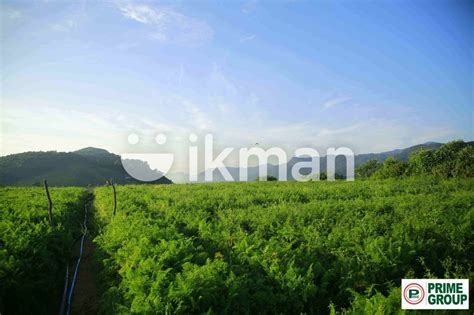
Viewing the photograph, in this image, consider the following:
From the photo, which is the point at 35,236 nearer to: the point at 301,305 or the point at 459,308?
the point at 301,305

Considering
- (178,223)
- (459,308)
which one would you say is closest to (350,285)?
(459,308)

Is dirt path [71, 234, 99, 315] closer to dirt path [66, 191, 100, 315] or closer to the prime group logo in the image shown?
dirt path [66, 191, 100, 315]

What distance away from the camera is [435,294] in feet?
23.6

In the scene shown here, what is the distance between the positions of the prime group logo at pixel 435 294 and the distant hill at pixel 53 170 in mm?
113140

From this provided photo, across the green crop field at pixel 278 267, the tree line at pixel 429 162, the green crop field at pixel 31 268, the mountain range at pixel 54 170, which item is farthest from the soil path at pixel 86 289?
the mountain range at pixel 54 170

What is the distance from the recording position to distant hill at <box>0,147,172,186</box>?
11396 cm

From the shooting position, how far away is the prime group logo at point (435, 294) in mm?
6516

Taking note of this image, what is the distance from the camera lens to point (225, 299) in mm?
6539

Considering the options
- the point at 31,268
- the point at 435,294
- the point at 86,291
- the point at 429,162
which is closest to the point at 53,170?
the point at 429,162

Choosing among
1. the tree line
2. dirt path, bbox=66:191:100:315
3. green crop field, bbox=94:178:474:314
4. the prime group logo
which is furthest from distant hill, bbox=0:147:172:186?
the prime group logo

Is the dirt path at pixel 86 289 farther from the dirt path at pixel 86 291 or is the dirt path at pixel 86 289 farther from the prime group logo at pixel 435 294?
the prime group logo at pixel 435 294

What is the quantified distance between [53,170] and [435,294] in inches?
5589

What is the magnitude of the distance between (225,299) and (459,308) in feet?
15.2

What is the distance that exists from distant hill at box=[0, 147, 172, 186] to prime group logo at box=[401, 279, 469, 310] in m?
113
